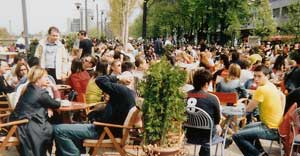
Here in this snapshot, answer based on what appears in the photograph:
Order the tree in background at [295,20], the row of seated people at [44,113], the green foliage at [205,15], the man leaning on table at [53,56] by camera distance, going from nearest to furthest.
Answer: the row of seated people at [44,113] < the man leaning on table at [53,56] < the tree in background at [295,20] < the green foliage at [205,15]

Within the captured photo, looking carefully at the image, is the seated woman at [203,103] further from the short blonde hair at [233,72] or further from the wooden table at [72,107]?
the short blonde hair at [233,72]

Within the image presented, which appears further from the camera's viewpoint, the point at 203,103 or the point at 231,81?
the point at 231,81

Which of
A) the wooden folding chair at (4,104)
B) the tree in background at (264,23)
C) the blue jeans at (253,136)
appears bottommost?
the blue jeans at (253,136)

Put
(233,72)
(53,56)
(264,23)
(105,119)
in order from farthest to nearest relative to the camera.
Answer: (264,23) → (53,56) → (233,72) → (105,119)

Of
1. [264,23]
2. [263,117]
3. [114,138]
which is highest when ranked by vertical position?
[264,23]

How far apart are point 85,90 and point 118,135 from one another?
241cm

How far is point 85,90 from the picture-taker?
737 centimetres

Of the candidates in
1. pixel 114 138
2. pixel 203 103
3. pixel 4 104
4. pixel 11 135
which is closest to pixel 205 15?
pixel 4 104

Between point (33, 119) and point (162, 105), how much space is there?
5.71 ft

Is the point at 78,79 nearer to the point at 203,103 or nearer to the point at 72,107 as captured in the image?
the point at 72,107

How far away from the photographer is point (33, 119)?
16.5ft

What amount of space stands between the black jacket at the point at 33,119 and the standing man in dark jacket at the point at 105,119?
9.1 inches

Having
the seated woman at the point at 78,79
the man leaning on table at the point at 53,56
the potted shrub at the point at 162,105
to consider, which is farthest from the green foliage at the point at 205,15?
the potted shrub at the point at 162,105

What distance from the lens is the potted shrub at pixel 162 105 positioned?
4559 millimetres
